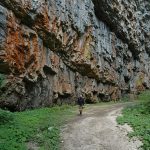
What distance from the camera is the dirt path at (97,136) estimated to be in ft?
42.9

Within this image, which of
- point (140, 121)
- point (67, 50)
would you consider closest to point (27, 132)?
point (140, 121)

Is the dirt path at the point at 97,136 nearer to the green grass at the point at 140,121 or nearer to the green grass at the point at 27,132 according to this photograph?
the green grass at the point at 140,121

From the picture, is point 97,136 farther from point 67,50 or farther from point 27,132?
point 67,50

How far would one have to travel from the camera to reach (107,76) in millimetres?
38312

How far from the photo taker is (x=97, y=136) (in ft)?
47.2

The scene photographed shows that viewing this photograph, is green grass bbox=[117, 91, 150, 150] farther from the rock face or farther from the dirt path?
the rock face

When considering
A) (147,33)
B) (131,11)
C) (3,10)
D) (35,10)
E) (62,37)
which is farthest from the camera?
(147,33)

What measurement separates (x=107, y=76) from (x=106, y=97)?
2566mm

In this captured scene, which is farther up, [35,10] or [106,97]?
[35,10]

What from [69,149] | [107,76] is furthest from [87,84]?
[69,149]

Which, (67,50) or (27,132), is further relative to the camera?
(67,50)

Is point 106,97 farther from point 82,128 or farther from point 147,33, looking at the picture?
point 82,128

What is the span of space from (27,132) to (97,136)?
10.2 feet

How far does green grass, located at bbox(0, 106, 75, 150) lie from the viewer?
12.8 m
